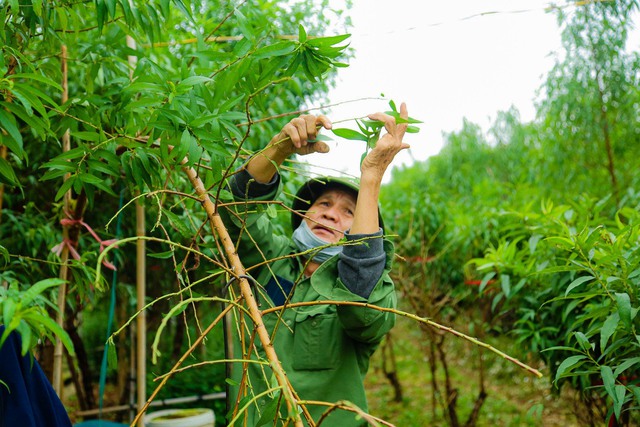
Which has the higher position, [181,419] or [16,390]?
[16,390]

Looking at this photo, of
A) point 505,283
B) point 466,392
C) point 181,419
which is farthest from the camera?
point 466,392

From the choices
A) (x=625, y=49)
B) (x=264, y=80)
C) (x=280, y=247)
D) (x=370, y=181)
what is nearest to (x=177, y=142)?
(x=264, y=80)

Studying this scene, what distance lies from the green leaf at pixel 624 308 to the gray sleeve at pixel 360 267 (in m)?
0.59

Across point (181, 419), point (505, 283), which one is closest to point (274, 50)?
point (505, 283)

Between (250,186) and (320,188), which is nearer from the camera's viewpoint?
(250,186)

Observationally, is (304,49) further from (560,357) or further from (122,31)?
(560,357)

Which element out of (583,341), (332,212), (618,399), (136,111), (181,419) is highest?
(136,111)

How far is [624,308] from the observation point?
1.45 metres

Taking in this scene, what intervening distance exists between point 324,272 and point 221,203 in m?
0.37

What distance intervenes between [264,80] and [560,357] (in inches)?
61.8

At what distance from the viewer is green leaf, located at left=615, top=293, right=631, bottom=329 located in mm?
1431

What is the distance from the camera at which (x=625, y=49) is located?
184 inches

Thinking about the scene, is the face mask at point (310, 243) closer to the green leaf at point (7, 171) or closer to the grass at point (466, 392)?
the green leaf at point (7, 171)

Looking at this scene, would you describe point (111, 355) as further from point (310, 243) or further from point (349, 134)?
point (310, 243)
